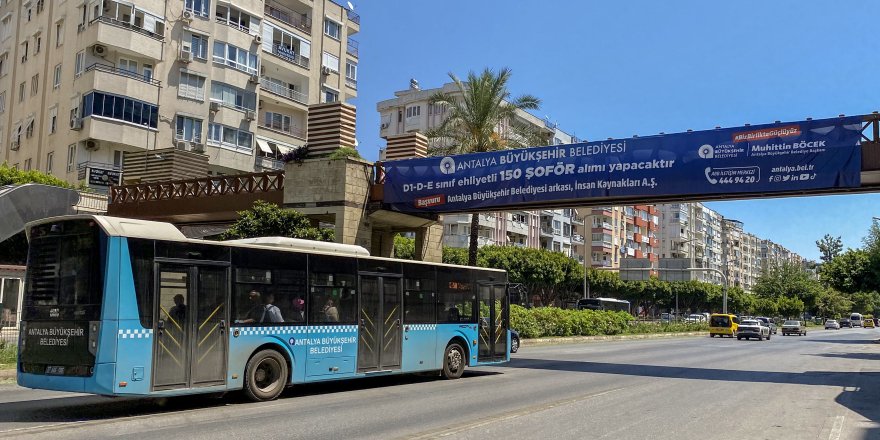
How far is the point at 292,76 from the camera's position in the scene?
54938 mm

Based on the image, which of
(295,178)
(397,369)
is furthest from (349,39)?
(397,369)

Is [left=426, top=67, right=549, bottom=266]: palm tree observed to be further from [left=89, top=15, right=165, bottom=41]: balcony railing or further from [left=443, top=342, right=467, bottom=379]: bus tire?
[left=89, top=15, right=165, bottom=41]: balcony railing

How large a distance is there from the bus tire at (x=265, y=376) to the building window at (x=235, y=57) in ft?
129

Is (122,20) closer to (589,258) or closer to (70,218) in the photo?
(70,218)

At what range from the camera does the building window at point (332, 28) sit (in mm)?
57438

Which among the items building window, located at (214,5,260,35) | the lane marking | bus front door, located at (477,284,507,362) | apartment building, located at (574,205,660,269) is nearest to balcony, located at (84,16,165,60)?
building window, located at (214,5,260,35)

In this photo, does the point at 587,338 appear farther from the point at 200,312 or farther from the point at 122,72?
the point at 200,312

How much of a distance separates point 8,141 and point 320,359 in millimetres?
47511

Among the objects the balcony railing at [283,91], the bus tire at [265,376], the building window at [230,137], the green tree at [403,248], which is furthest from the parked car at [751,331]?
the bus tire at [265,376]

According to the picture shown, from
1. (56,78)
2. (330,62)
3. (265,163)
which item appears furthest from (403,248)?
(56,78)

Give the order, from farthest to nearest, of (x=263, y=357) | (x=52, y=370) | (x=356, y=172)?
(x=356, y=172), (x=263, y=357), (x=52, y=370)

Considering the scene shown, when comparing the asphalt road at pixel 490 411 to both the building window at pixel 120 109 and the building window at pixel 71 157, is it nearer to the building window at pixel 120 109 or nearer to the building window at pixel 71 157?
the building window at pixel 120 109

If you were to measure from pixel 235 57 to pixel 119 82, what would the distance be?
29.3ft

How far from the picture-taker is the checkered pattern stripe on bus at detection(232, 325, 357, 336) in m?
12.1
